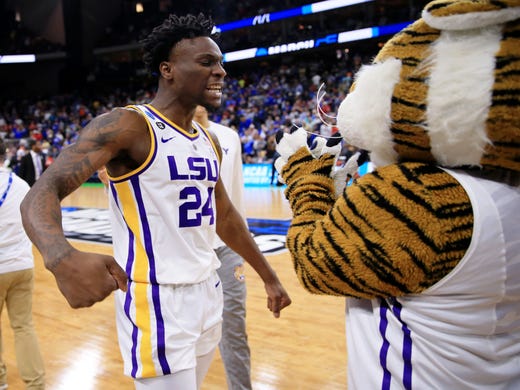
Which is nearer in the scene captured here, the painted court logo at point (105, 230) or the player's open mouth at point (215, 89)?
the player's open mouth at point (215, 89)

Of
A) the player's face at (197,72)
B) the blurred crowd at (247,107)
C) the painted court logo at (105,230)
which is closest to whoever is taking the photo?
the player's face at (197,72)

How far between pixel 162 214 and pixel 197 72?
57cm

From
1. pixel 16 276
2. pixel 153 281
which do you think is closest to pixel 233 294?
pixel 153 281

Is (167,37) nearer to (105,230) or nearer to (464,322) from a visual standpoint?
(464,322)

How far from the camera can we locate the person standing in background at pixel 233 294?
270 centimetres

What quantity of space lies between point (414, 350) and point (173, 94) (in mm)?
1291

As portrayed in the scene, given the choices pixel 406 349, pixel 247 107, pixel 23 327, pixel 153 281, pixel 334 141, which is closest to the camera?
pixel 406 349

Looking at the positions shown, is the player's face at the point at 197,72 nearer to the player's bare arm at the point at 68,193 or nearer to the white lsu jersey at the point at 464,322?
the player's bare arm at the point at 68,193

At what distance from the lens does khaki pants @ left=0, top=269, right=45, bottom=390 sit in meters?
3.04

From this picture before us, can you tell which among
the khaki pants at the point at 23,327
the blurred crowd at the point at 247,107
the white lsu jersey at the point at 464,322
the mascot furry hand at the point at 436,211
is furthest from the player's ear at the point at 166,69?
the blurred crowd at the point at 247,107

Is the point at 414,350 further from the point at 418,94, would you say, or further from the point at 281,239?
the point at 281,239

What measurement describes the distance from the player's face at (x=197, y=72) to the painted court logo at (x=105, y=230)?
421 cm

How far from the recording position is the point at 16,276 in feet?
10.4

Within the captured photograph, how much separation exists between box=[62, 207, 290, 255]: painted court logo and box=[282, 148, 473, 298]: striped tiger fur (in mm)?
5035
